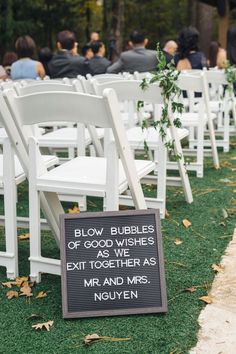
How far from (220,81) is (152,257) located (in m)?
4.26

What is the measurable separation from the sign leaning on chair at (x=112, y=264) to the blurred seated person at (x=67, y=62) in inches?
223

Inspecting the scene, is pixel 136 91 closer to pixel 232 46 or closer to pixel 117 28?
pixel 232 46

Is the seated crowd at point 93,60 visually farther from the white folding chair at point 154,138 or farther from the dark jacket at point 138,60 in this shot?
the white folding chair at point 154,138

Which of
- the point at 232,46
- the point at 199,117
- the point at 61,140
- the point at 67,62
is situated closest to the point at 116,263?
the point at 61,140

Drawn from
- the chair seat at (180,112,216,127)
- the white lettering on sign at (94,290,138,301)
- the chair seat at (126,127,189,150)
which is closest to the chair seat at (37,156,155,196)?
the white lettering on sign at (94,290,138,301)

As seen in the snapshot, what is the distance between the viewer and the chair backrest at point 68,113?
2.99 meters

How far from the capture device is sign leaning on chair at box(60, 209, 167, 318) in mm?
3000

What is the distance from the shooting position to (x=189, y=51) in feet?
28.2

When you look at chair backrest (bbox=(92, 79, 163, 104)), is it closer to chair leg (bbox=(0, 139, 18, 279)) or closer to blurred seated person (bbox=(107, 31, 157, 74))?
chair leg (bbox=(0, 139, 18, 279))

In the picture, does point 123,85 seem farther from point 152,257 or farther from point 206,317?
point 206,317

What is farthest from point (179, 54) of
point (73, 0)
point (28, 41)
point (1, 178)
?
point (73, 0)

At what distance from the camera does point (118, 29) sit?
Answer: 16469 mm

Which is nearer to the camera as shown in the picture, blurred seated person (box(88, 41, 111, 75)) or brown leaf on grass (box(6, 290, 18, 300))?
brown leaf on grass (box(6, 290, 18, 300))

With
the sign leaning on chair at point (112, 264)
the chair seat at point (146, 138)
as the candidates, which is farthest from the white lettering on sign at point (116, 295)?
the chair seat at point (146, 138)
